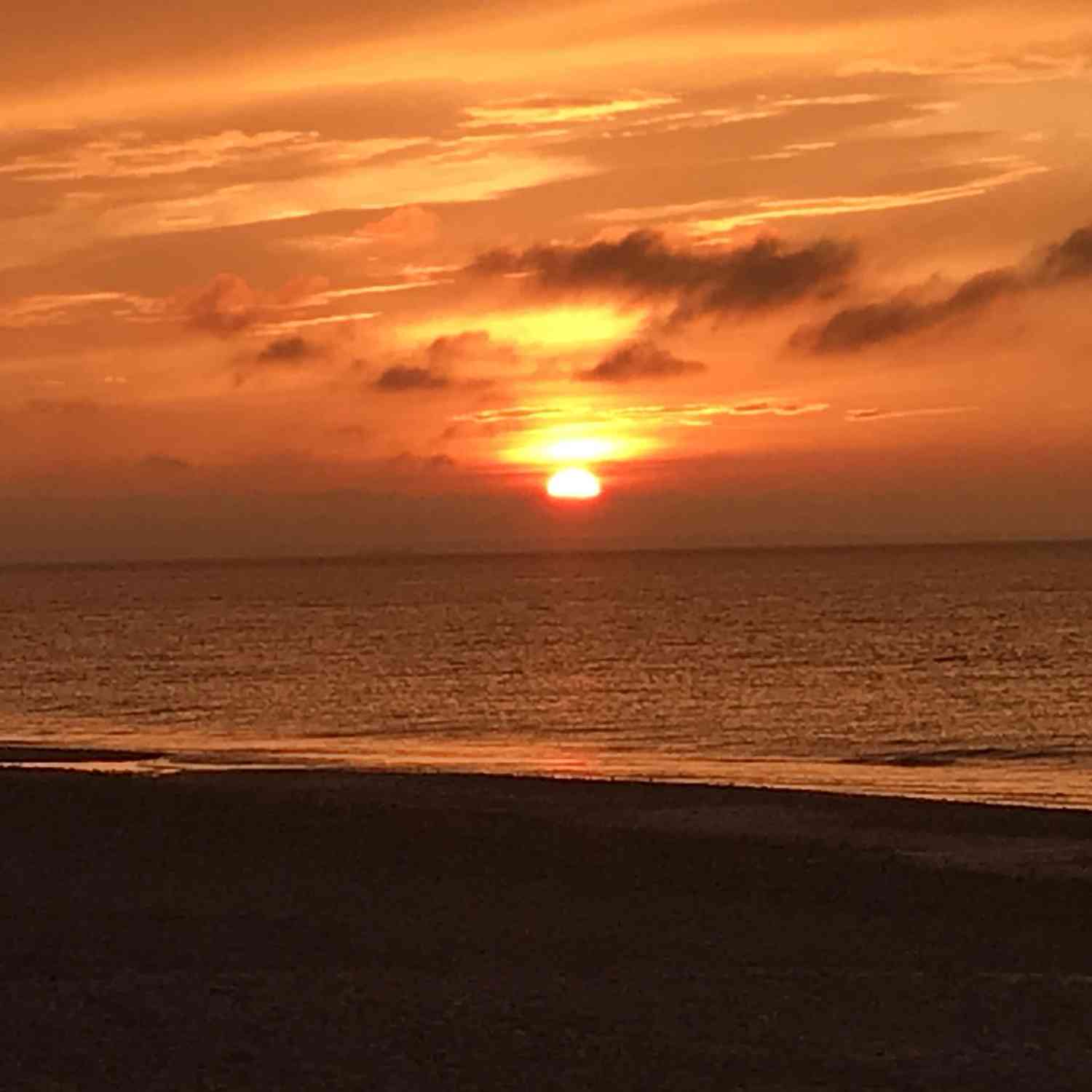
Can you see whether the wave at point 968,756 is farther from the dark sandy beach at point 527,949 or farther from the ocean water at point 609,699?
the dark sandy beach at point 527,949

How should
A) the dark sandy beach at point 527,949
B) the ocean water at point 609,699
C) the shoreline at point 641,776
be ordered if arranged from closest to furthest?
the dark sandy beach at point 527,949 < the shoreline at point 641,776 < the ocean water at point 609,699

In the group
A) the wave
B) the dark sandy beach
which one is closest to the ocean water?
the wave

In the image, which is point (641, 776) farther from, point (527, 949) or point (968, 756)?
point (527, 949)

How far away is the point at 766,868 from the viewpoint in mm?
25844

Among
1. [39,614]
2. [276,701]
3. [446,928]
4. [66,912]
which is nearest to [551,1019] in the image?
[446,928]

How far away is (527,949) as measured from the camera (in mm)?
19375

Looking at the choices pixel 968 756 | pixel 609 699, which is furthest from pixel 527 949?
pixel 609 699

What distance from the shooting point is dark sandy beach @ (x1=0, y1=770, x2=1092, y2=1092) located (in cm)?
1416

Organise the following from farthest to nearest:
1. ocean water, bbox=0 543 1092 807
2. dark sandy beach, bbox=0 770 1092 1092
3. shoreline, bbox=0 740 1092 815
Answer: ocean water, bbox=0 543 1092 807, shoreline, bbox=0 740 1092 815, dark sandy beach, bbox=0 770 1092 1092

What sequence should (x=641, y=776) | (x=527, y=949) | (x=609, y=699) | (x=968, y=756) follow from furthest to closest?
(x=609, y=699) → (x=968, y=756) → (x=641, y=776) → (x=527, y=949)

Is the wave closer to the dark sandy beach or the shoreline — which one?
the shoreline

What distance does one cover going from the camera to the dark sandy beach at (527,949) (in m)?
14.2

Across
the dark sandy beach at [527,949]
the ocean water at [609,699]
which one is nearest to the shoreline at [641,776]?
the ocean water at [609,699]

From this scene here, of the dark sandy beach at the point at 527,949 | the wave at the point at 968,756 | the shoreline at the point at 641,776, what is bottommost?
the dark sandy beach at the point at 527,949
